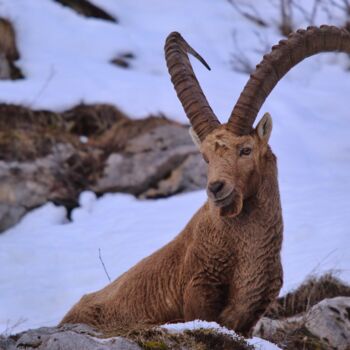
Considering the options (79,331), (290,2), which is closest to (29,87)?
(290,2)

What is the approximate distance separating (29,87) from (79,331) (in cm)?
1110

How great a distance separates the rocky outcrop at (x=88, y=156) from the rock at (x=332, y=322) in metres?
7.01

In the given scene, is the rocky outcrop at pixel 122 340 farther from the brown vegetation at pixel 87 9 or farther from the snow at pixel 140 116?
the brown vegetation at pixel 87 9

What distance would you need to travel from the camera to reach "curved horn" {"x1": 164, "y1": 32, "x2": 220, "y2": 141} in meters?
7.72

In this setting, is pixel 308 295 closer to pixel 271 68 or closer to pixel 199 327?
pixel 271 68

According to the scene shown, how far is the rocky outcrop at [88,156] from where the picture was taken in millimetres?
15617

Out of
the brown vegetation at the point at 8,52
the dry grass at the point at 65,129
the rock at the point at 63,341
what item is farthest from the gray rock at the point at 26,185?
the rock at the point at 63,341

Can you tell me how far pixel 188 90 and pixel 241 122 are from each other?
0.68 meters

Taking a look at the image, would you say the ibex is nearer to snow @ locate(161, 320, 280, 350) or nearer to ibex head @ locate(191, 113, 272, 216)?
ibex head @ locate(191, 113, 272, 216)

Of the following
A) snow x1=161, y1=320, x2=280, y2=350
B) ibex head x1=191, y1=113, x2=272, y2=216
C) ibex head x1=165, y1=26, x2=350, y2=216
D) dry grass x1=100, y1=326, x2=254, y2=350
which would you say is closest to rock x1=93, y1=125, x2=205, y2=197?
ibex head x1=165, y1=26, x2=350, y2=216

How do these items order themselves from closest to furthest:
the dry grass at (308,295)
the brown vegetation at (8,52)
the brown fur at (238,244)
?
the brown fur at (238,244) → the dry grass at (308,295) → the brown vegetation at (8,52)

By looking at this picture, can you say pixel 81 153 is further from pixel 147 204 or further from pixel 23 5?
pixel 23 5

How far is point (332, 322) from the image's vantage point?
8.59 meters

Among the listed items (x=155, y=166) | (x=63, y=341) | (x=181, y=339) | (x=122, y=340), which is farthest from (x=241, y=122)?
(x=155, y=166)
